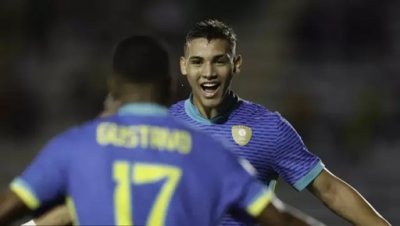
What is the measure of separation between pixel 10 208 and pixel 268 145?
6.81ft

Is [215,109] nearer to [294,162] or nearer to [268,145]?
[268,145]

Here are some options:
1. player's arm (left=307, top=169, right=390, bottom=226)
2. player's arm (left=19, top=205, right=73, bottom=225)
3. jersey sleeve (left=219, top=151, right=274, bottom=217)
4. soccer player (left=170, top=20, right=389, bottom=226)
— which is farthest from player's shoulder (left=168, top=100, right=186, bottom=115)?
jersey sleeve (left=219, top=151, right=274, bottom=217)

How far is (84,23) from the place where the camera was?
12297mm

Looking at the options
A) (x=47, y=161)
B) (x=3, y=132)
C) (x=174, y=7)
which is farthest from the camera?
(x=174, y=7)

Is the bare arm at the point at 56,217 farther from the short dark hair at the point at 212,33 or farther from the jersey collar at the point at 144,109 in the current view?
the short dark hair at the point at 212,33

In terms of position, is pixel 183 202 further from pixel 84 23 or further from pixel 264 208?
pixel 84 23

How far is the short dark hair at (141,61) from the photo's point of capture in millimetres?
3289

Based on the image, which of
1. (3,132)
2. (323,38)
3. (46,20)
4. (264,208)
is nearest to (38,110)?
(3,132)

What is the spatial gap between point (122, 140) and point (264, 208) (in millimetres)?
477

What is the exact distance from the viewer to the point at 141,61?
10.8 feet

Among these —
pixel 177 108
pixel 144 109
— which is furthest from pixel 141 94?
pixel 177 108

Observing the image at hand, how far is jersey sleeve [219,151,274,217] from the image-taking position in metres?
3.32

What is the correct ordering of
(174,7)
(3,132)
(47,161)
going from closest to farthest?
(47,161), (3,132), (174,7)

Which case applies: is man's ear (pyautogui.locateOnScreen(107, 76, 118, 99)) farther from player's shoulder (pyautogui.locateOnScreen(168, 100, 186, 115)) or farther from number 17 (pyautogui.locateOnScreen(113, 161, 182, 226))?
player's shoulder (pyautogui.locateOnScreen(168, 100, 186, 115))
